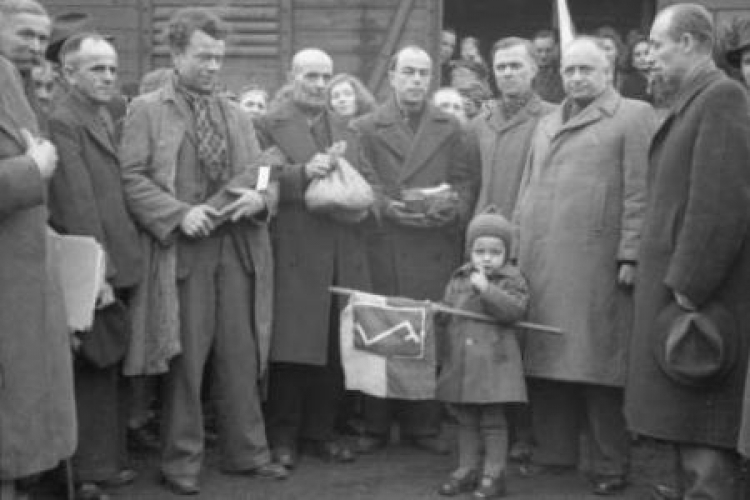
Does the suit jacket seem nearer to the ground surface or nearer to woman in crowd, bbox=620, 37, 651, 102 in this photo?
the ground surface

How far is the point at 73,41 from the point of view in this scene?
5.89m

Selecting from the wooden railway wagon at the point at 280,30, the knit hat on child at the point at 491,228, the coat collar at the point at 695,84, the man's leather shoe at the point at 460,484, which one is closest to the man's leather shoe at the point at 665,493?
the man's leather shoe at the point at 460,484

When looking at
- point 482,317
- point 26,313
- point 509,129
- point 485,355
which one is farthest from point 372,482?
point 26,313

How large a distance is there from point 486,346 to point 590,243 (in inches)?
28.0

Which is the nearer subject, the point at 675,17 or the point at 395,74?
the point at 675,17

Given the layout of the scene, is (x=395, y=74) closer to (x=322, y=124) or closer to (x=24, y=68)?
(x=322, y=124)

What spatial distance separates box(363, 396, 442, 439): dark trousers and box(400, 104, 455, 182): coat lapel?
4.10 ft

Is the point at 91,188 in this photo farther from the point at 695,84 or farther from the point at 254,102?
the point at 254,102

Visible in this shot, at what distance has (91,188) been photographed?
5.68 m

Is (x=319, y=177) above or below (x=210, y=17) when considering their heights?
below

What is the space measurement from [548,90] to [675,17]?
15.1 feet

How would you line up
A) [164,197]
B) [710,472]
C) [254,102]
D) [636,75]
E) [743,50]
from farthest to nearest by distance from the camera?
1. [636,75]
2. [254,102]
3. [164,197]
4. [743,50]
5. [710,472]

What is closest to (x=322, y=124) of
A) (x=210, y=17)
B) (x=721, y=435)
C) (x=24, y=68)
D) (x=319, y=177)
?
(x=319, y=177)

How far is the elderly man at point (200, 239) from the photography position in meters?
5.96
